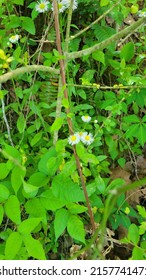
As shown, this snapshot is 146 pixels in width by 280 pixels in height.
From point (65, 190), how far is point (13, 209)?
200 millimetres

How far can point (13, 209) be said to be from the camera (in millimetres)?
1416

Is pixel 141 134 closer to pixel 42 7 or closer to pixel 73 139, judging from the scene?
Result: pixel 73 139

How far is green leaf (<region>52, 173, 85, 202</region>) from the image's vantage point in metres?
1.46

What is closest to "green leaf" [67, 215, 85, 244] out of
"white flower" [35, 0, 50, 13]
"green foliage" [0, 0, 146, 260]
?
"green foliage" [0, 0, 146, 260]

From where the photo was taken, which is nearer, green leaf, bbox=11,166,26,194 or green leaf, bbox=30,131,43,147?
green leaf, bbox=11,166,26,194

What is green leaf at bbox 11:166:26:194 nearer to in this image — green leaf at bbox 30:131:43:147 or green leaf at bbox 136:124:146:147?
green leaf at bbox 30:131:43:147

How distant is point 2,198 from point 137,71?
1108mm

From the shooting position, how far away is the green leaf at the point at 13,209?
1.41 meters

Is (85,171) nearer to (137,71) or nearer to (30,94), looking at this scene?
(30,94)

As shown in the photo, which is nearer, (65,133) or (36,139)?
(36,139)

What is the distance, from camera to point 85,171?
1669mm

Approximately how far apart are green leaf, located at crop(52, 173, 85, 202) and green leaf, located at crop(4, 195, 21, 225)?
142mm

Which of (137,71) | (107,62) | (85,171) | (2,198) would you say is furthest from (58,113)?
(137,71)

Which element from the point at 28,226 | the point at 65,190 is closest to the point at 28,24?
the point at 65,190
